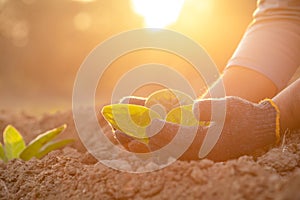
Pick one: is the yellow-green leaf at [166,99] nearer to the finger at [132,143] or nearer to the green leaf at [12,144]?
the finger at [132,143]

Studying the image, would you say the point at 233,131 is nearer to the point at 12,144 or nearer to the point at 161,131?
the point at 161,131

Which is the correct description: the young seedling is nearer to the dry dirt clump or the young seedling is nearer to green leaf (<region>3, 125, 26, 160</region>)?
green leaf (<region>3, 125, 26, 160</region>)

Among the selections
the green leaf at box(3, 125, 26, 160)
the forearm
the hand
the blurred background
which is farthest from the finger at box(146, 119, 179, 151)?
the blurred background

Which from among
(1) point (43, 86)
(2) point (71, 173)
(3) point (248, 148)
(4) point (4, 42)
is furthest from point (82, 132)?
(4) point (4, 42)

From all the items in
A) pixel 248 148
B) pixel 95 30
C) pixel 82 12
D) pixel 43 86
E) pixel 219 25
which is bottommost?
pixel 248 148

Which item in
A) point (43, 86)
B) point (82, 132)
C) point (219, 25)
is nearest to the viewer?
point (82, 132)

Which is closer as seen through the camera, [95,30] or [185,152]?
[185,152]

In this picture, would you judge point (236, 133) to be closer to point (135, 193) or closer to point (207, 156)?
point (207, 156)
